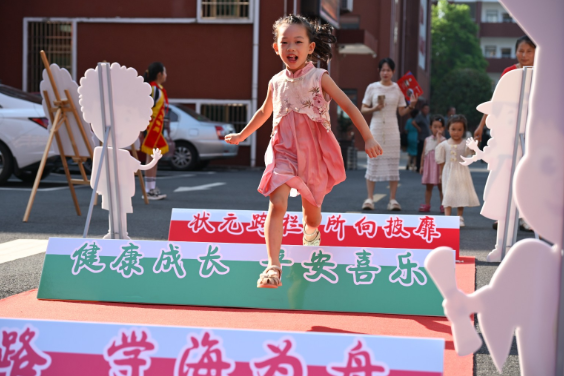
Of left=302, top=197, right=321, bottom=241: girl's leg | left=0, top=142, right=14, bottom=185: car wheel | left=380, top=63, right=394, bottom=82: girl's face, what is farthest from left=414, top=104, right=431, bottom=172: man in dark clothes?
left=302, top=197, right=321, bottom=241: girl's leg

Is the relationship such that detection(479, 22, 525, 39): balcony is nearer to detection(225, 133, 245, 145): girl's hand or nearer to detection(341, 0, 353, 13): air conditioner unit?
detection(341, 0, 353, 13): air conditioner unit

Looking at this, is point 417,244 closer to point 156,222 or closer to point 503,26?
point 156,222

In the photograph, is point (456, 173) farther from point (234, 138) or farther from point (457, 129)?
point (234, 138)

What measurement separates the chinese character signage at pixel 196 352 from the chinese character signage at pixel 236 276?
172 cm

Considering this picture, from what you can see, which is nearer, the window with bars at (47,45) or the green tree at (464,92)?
the window with bars at (47,45)

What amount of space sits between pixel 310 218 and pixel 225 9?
17241 mm

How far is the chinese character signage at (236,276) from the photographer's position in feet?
14.0

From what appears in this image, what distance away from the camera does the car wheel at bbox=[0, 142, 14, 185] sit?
11.9 meters

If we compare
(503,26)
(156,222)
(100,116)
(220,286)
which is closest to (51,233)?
(156,222)

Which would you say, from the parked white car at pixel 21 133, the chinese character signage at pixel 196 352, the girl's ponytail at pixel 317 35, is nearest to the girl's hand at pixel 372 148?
the girl's ponytail at pixel 317 35

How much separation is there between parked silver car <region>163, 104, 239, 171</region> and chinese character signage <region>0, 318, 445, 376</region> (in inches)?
612

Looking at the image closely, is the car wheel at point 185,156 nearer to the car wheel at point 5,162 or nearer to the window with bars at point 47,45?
the window with bars at point 47,45

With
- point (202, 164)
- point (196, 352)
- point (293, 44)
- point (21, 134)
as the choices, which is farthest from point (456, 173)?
point (202, 164)

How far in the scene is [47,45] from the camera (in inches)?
869
